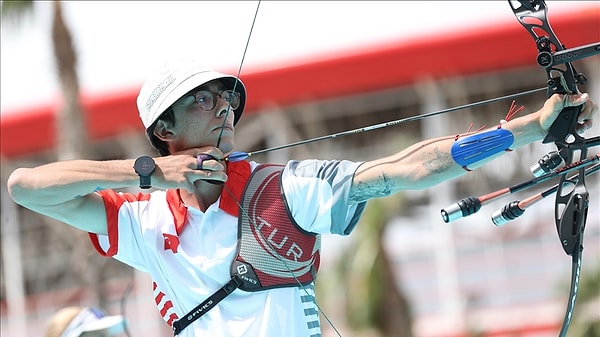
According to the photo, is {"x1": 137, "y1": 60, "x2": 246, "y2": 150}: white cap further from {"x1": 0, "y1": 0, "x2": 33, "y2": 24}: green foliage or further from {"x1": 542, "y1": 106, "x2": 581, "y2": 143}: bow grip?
{"x1": 0, "y1": 0, "x2": 33, "y2": 24}: green foliage

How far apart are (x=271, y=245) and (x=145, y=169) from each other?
16.8 inches

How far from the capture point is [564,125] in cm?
337

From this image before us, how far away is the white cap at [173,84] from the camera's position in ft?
12.2

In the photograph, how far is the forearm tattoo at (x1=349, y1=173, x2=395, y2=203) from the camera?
3496 mm

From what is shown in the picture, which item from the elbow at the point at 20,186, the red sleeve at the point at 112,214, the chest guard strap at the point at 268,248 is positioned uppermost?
Result: the elbow at the point at 20,186

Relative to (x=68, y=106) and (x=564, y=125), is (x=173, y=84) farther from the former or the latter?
(x=68, y=106)

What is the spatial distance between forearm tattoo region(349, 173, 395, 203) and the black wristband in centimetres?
58

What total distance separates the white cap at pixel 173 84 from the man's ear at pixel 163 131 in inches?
1.0

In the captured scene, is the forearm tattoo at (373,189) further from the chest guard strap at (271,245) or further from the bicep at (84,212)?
the bicep at (84,212)

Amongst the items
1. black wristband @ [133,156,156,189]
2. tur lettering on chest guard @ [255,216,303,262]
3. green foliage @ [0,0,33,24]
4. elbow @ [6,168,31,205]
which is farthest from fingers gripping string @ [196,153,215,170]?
green foliage @ [0,0,33,24]

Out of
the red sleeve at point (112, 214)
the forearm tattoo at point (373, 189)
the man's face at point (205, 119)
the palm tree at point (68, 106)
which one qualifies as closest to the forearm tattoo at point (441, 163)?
the forearm tattoo at point (373, 189)

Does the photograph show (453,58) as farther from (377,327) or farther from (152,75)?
(152,75)

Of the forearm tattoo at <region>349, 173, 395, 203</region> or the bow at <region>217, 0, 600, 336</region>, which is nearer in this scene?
the bow at <region>217, 0, 600, 336</region>

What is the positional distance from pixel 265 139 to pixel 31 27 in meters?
3.63
